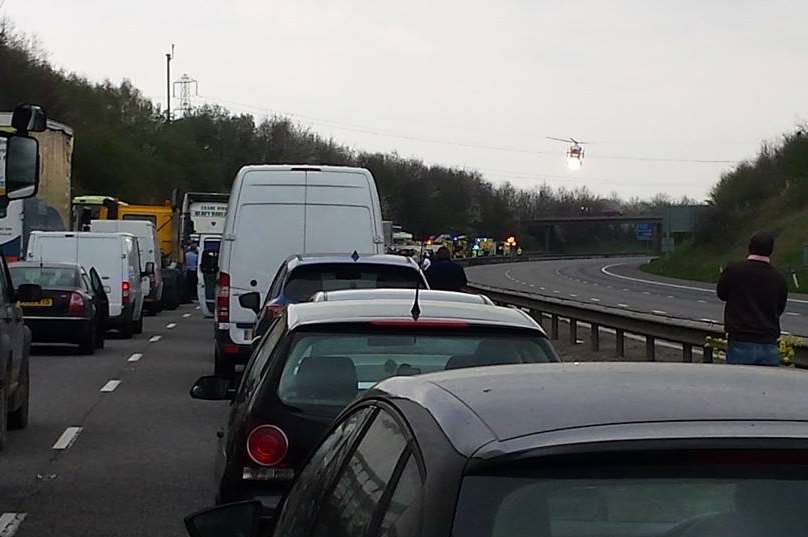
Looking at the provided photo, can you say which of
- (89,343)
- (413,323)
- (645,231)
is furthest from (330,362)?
(645,231)

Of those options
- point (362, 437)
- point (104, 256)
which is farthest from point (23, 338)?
point (104, 256)

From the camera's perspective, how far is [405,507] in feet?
10.2

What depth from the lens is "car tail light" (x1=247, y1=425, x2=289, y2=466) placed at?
21.4ft

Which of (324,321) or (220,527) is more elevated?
(324,321)

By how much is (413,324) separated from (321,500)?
110 inches

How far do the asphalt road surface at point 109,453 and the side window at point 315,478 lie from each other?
4839mm

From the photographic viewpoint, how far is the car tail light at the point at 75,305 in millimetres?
22484

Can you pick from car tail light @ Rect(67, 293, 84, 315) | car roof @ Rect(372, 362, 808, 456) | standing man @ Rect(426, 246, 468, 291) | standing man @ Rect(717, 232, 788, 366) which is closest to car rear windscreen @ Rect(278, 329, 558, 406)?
car roof @ Rect(372, 362, 808, 456)

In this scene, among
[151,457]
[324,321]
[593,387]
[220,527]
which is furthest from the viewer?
[151,457]

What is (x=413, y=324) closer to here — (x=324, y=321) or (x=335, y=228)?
(x=324, y=321)

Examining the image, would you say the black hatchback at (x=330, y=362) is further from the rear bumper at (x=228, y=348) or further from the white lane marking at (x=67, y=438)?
the rear bumper at (x=228, y=348)

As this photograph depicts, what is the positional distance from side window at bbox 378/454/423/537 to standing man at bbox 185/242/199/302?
3965cm

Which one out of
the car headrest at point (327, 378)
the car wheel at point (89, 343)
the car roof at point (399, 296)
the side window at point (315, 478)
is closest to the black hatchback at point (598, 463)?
the side window at point (315, 478)

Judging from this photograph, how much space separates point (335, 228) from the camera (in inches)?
699
